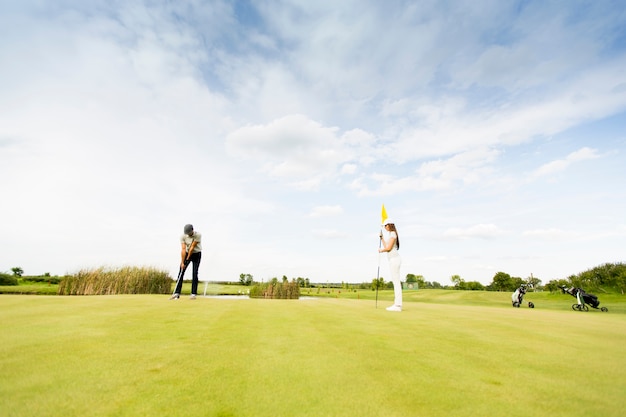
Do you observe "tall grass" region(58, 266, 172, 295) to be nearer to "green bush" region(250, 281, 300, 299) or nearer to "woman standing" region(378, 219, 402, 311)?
"green bush" region(250, 281, 300, 299)

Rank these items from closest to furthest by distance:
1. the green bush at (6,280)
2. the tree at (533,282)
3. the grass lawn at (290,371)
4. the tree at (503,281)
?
the grass lawn at (290,371), the green bush at (6,280), the tree at (533,282), the tree at (503,281)

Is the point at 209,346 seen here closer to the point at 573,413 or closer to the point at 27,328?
the point at 27,328

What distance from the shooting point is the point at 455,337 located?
502 centimetres

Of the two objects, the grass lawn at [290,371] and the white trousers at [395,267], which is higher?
the white trousers at [395,267]

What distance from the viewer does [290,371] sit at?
10.0 feet

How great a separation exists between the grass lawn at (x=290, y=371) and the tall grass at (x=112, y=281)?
14.3 meters

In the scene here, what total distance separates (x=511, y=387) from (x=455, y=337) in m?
2.25

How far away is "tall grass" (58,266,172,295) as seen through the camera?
1706 centimetres

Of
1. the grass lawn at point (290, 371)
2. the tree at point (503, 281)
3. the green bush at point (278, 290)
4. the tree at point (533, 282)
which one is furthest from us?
the tree at point (503, 281)

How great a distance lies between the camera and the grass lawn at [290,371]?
2.33 meters

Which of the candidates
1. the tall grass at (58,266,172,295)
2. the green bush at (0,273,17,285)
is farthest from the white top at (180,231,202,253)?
the green bush at (0,273,17,285)

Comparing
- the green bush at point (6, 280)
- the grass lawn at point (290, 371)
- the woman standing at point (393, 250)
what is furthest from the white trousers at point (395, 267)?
the green bush at point (6, 280)

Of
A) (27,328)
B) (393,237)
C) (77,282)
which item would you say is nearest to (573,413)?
(27,328)

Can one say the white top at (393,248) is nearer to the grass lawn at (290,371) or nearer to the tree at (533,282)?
the grass lawn at (290,371)
